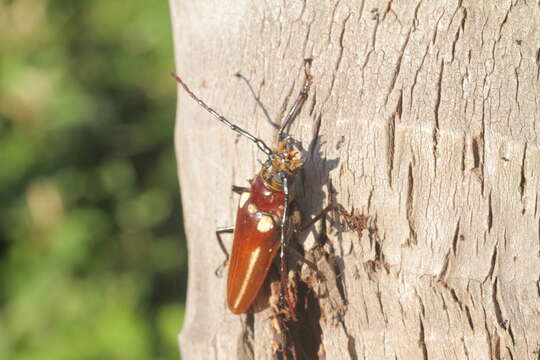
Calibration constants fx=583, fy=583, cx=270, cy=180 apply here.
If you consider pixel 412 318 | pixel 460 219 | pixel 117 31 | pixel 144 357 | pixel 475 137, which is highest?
pixel 117 31

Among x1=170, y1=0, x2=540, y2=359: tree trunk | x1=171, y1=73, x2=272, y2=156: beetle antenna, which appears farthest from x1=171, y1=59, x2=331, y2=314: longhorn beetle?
x1=170, y1=0, x2=540, y2=359: tree trunk

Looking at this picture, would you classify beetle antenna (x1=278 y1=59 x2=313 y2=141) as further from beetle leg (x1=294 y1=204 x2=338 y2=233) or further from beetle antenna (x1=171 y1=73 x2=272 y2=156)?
beetle leg (x1=294 y1=204 x2=338 y2=233)

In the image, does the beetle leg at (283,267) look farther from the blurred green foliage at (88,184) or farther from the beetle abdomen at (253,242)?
the blurred green foliage at (88,184)

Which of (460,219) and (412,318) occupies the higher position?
(460,219)

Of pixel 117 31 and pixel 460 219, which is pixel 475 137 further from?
pixel 117 31

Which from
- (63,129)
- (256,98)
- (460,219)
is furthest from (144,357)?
(460,219)

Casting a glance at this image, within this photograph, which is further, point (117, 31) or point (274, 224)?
point (117, 31)

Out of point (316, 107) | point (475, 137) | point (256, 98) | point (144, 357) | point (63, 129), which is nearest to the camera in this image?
point (475, 137)

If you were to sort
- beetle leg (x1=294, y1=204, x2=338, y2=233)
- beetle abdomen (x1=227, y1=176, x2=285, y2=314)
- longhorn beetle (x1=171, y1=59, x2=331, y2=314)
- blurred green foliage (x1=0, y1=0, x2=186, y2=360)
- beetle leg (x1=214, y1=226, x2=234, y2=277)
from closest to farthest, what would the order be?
beetle leg (x1=294, y1=204, x2=338, y2=233)
longhorn beetle (x1=171, y1=59, x2=331, y2=314)
beetle abdomen (x1=227, y1=176, x2=285, y2=314)
beetle leg (x1=214, y1=226, x2=234, y2=277)
blurred green foliage (x1=0, y1=0, x2=186, y2=360)
